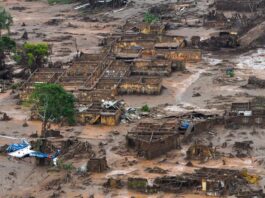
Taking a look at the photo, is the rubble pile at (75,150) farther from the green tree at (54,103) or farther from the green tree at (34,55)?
the green tree at (34,55)

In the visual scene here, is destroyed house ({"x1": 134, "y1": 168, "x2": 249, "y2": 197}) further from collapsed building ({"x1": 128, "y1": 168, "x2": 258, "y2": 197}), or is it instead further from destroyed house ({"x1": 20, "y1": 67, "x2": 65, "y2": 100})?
destroyed house ({"x1": 20, "y1": 67, "x2": 65, "y2": 100})

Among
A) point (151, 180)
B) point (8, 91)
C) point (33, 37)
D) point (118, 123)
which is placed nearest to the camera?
point (151, 180)

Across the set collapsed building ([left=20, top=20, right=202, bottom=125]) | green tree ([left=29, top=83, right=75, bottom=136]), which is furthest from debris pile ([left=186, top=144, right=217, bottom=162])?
collapsed building ([left=20, top=20, right=202, bottom=125])

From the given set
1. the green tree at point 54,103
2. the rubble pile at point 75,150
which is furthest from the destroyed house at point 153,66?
the rubble pile at point 75,150

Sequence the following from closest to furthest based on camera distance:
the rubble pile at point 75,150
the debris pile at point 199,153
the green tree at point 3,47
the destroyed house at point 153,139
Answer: the debris pile at point 199,153 → the destroyed house at point 153,139 → the rubble pile at point 75,150 → the green tree at point 3,47

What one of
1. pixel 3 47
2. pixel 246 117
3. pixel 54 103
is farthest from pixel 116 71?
pixel 54 103

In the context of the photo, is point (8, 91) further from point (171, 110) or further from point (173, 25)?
point (173, 25)

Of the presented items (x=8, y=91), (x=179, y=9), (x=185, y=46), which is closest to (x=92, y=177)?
(x=8, y=91)
